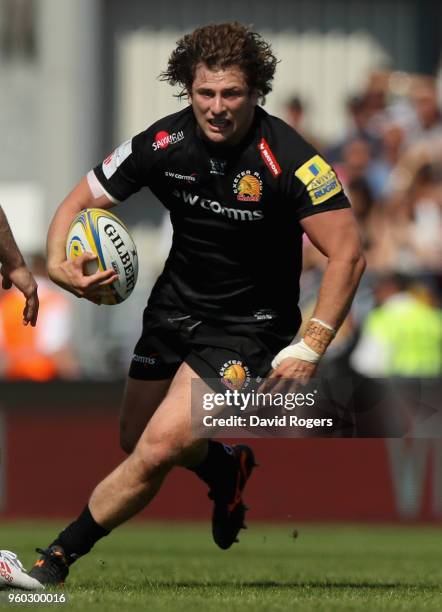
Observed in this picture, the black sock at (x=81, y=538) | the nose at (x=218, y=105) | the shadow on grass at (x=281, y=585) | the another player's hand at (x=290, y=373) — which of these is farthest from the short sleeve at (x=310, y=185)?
the shadow on grass at (x=281, y=585)

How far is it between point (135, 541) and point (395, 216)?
16.3ft

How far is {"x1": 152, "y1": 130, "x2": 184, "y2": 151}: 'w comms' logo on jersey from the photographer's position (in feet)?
25.4

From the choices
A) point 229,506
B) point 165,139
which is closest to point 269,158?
point 165,139

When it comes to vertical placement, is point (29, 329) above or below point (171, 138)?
below

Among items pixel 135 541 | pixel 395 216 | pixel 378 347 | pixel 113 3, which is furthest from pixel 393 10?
pixel 135 541

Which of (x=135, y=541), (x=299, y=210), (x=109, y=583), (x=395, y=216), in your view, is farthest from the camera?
(x=395, y=216)

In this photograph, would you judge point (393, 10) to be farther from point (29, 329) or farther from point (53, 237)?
point (53, 237)

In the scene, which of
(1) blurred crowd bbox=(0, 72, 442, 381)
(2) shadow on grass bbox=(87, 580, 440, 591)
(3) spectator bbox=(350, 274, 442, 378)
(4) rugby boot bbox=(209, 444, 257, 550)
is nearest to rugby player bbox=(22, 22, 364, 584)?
(4) rugby boot bbox=(209, 444, 257, 550)

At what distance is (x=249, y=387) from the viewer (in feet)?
25.2

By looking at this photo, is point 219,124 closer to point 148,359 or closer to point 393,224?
point 148,359

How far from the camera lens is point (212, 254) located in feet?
25.7

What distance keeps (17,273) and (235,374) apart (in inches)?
46.4

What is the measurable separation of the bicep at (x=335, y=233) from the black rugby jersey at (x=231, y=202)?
0.13ft

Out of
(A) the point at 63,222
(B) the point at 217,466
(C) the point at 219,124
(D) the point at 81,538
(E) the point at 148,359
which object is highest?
(C) the point at 219,124
